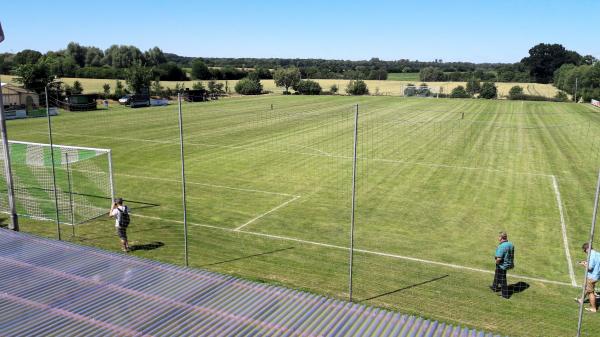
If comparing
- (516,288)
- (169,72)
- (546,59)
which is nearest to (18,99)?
(516,288)

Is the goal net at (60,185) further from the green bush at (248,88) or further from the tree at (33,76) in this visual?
the green bush at (248,88)

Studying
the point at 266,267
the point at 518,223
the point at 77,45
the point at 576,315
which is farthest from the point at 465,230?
the point at 77,45

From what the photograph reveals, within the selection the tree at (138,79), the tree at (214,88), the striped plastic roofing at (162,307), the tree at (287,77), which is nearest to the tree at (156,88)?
the tree at (138,79)

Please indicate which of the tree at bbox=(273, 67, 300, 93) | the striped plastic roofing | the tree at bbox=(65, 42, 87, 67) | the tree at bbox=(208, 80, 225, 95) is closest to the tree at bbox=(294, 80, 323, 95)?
the tree at bbox=(273, 67, 300, 93)

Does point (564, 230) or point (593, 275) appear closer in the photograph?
point (593, 275)

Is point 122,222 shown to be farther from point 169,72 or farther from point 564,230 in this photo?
point 169,72
